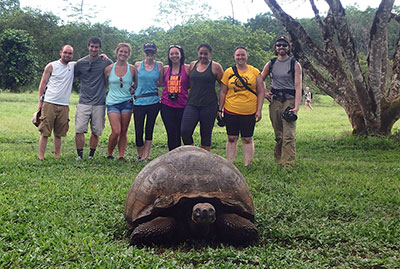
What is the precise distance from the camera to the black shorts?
5.84m

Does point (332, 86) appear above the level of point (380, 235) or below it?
above

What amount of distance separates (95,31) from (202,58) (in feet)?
77.5

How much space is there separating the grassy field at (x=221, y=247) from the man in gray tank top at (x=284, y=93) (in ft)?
1.22

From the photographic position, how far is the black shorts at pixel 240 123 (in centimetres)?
584

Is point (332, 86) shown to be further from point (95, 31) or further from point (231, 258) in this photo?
point (95, 31)

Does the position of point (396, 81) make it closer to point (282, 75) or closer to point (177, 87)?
point (282, 75)

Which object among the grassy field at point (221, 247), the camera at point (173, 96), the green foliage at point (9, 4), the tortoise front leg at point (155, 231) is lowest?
the grassy field at point (221, 247)

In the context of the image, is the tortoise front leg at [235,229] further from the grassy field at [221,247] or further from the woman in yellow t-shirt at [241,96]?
the woman in yellow t-shirt at [241,96]

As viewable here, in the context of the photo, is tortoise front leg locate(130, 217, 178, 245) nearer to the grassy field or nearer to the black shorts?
the grassy field

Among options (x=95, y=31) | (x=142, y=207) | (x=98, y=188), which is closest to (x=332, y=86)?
(x=98, y=188)

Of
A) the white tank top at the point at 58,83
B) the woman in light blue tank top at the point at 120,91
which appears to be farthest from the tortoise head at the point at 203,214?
the white tank top at the point at 58,83

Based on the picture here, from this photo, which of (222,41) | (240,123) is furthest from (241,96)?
(222,41)

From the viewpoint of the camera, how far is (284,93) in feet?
19.5

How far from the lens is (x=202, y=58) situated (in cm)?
561
